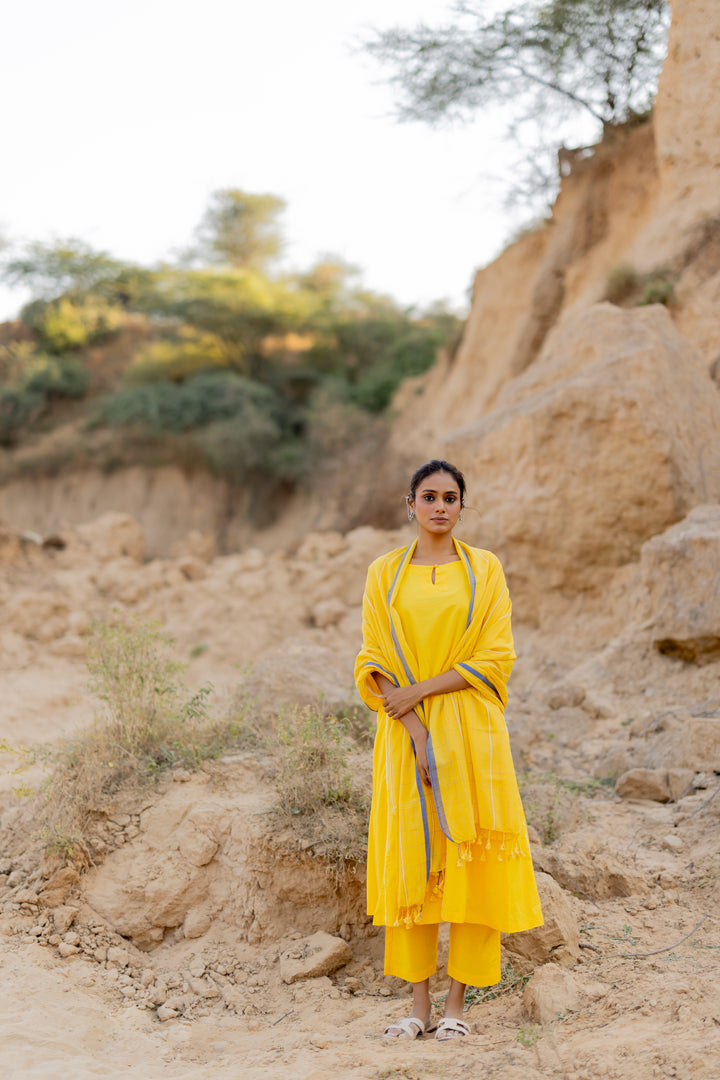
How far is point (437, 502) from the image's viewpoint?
8.82 feet

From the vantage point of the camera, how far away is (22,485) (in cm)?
1442

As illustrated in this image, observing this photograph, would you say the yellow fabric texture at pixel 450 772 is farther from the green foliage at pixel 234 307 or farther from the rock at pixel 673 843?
the green foliage at pixel 234 307

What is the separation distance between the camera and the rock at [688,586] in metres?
4.74

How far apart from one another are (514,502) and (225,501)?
844 cm

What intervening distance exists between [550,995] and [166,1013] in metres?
1.29

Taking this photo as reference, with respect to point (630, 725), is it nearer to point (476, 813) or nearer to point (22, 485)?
point (476, 813)

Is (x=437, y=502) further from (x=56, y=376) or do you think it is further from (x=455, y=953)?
(x=56, y=376)

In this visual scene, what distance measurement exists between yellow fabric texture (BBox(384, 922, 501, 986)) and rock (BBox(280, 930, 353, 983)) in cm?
52

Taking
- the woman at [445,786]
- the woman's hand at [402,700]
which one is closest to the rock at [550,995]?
the woman at [445,786]

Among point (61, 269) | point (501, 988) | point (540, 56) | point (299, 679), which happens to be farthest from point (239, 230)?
point (501, 988)

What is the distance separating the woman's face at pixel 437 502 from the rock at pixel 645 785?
2.04 m

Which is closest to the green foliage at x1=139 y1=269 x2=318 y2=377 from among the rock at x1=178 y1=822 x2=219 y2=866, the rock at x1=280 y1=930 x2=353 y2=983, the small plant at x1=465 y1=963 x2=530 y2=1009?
the rock at x1=178 y1=822 x2=219 y2=866

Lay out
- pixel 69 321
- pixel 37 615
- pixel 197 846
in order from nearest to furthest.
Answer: pixel 197 846 → pixel 37 615 → pixel 69 321

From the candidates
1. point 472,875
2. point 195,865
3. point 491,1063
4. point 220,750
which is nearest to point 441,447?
point 220,750
